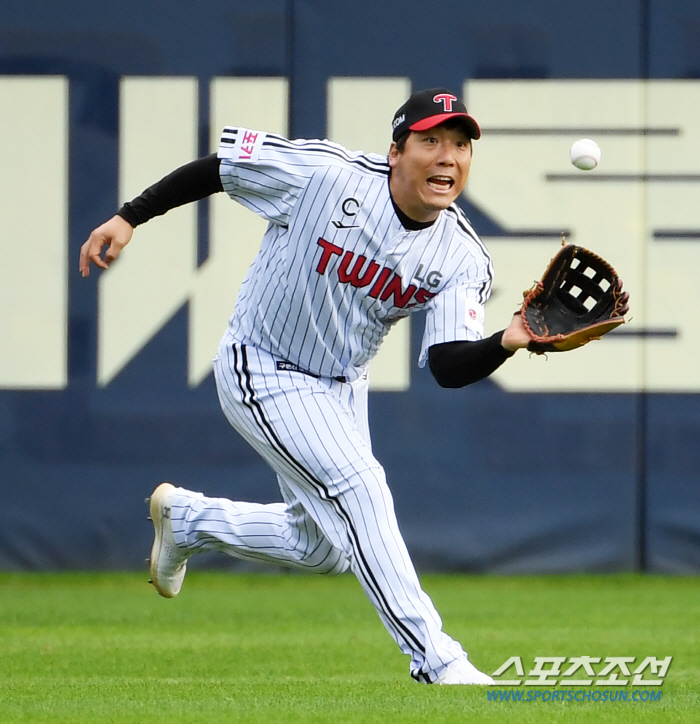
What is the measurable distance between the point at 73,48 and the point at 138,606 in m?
2.94

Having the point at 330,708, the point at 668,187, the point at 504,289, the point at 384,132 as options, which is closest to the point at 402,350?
the point at 504,289

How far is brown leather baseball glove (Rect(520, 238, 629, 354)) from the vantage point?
→ 3674 mm

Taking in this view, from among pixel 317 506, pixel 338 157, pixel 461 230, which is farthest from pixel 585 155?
pixel 317 506

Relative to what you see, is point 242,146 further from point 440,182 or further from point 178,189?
point 440,182

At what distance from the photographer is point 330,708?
3.36 meters

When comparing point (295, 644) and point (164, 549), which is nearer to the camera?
point (164, 549)

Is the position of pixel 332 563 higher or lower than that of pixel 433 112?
lower

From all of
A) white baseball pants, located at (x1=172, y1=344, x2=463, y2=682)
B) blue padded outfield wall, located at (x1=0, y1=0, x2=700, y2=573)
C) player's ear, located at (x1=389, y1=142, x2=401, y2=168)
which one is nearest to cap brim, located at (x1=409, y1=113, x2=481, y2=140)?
player's ear, located at (x1=389, y1=142, x2=401, y2=168)

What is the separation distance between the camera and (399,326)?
7.40 m

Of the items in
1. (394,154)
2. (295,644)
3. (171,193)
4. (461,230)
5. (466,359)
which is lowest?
(295,644)

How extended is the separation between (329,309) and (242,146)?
539 millimetres

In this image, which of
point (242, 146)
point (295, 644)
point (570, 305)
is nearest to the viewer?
point (570, 305)

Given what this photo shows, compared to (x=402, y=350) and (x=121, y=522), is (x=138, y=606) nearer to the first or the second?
(x=121, y=522)

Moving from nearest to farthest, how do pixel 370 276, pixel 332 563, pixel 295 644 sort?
pixel 370 276, pixel 332 563, pixel 295 644
